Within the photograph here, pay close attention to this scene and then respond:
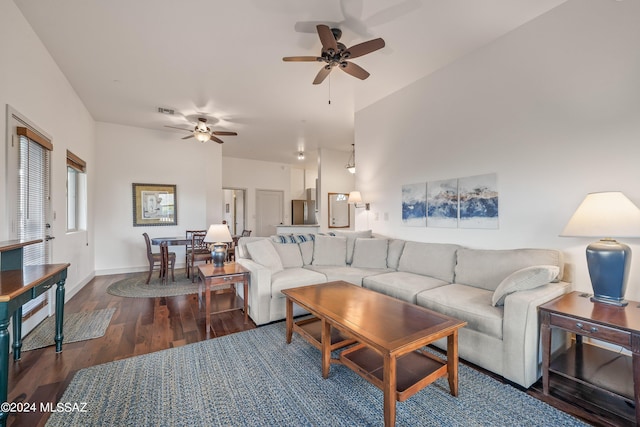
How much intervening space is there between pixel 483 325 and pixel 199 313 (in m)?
3.02

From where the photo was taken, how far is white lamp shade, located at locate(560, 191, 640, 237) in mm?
1810

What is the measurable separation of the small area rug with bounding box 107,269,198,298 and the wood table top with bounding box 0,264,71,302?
207 centimetres

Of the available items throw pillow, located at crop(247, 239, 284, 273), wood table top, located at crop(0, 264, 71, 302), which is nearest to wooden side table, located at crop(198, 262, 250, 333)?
throw pillow, located at crop(247, 239, 284, 273)

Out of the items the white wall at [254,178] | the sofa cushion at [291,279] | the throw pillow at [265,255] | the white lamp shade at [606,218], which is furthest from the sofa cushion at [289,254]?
the white wall at [254,178]

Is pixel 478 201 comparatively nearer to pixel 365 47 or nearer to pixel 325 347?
pixel 365 47

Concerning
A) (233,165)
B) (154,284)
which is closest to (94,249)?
(154,284)

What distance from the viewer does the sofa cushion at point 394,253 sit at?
3684 mm

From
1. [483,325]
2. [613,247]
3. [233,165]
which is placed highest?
[233,165]

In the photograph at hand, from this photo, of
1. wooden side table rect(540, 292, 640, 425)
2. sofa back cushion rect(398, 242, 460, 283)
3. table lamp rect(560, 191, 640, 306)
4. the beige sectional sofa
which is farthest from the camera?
sofa back cushion rect(398, 242, 460, 283)

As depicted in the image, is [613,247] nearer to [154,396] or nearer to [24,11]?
[154,396]

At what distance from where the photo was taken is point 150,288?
442 cm

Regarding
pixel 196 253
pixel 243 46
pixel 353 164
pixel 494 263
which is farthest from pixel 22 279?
pixel 353 164

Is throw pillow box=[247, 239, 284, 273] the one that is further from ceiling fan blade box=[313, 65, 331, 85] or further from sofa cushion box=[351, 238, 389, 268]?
ceiling fan blade box=[313, 65, 331, 85]

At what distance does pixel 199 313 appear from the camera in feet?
11.0
